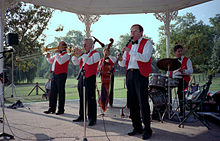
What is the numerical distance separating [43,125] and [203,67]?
31.5 ft

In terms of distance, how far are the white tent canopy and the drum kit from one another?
119 inches

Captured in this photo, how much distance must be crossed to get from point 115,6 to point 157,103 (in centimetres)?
394

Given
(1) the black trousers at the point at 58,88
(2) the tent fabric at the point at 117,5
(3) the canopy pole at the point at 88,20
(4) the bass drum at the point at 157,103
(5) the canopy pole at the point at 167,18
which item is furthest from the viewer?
(3) the canopy pole at the point at 88,20

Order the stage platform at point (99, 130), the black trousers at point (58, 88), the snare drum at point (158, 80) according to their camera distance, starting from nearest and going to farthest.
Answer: the stage platform at point (99, 130)
the snare drum at point (158, 80)
the black trousers at point (58, 88)

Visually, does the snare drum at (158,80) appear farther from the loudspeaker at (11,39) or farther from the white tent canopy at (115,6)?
the white tent canopy at (115,6)

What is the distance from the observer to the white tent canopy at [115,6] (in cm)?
667

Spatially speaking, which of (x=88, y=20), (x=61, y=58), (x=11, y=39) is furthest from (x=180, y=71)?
(x=88, y=20)

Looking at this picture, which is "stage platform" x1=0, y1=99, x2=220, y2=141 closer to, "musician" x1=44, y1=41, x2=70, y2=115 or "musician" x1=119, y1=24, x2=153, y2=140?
"musician" x1=119, y1=24, x2=153, y2=140

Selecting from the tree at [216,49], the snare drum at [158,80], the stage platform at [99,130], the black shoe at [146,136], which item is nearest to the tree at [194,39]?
the tree at [216,49]

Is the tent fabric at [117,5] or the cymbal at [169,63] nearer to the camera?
the cymbal at [169,63]

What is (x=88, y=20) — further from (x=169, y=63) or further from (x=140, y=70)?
(x=140, y=70)

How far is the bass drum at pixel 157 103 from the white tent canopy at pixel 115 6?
3147 mm

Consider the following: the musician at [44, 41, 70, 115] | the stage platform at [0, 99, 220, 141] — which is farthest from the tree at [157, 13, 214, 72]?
the musician at [44, 41, 70, 115]

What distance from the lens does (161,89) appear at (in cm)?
507
